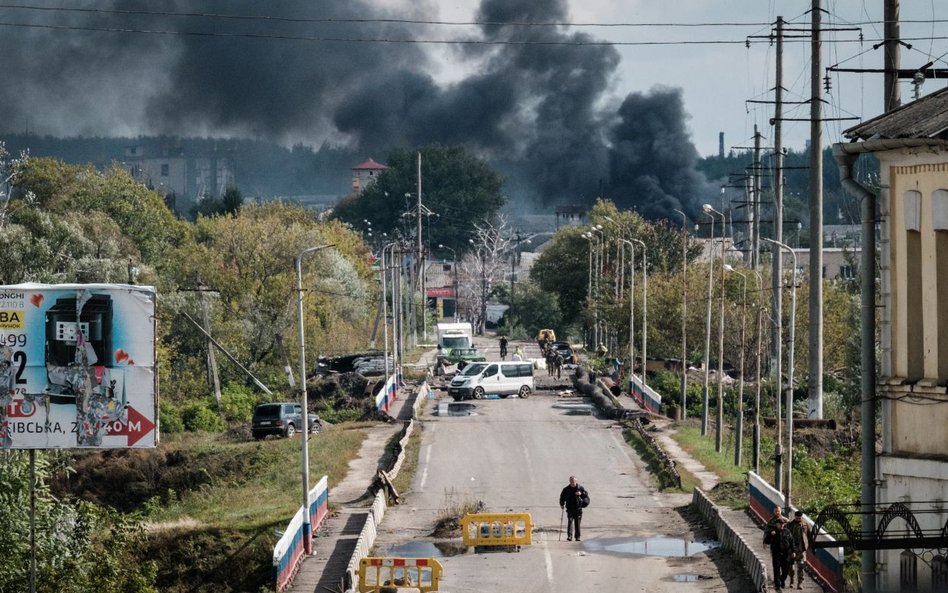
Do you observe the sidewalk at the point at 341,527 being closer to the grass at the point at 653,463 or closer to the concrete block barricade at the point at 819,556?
the grass at the point at 653,463

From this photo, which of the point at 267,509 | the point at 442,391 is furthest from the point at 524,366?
the point at 267,509

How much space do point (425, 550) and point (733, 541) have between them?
683 centimetres

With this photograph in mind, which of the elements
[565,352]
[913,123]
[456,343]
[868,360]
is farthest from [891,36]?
[456,343]

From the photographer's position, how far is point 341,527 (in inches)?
1475

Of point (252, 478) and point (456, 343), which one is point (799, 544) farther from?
point (456, 343)

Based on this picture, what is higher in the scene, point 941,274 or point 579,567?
point 941,274

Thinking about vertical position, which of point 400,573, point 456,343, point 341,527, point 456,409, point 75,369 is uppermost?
point 75,369

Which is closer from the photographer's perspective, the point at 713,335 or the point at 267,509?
the point at 267,509

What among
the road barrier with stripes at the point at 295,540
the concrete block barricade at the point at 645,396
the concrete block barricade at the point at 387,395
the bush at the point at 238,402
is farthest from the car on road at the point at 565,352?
the road barrier with stripes at the point at 295,540

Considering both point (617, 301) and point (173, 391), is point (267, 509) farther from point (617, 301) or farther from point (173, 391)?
point (617, 301)

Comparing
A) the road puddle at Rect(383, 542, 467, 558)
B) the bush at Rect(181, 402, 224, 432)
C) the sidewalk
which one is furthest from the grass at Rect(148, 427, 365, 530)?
the bush at Rect(181, 402, 224, 432)

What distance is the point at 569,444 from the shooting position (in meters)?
52.9

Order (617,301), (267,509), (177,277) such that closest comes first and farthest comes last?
1. (267,509)
2. (617,301)
3. (177,277)

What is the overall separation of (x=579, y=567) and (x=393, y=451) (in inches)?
777
